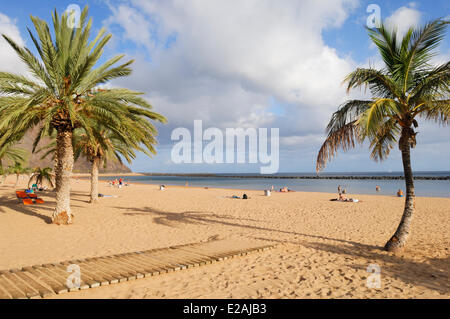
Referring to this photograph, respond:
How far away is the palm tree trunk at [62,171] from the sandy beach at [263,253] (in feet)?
1.99

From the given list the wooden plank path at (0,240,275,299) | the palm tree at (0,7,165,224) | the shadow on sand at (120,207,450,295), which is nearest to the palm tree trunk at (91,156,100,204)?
the palm tree at (0,7,165,224)

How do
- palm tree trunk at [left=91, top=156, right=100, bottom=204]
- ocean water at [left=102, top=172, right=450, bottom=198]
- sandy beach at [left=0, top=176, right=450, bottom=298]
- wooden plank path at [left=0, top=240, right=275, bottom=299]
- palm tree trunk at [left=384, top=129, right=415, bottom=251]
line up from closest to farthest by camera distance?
wooden plank path at [left=0, top=240, right=275, bottom=299]
sandy beach at [left=0, top=176, right=450, bottom=298]
palm tree trunk at [left=384, top=129, right=415, bottom=251]
palm tree trunk at [left=91, top=156, right=100, bottom=204]
ocean water at [left=102, top=172, right=450, bottom=198]

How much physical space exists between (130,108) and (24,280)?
7.41 meters

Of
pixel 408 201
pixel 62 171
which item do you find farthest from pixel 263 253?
pixel 62 171

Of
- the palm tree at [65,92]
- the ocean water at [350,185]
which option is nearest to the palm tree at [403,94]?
the palm tree at [65,92]

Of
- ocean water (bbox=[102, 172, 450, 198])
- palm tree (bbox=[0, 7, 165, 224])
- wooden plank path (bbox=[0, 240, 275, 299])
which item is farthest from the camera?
ocean water (bbox=[102, 172, 450, 198])

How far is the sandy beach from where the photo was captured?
489 cm

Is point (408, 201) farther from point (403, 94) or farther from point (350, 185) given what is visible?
point (350, 185)

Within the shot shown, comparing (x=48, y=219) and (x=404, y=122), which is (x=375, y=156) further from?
(x=48, y=219)

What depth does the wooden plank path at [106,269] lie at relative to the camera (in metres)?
4.59

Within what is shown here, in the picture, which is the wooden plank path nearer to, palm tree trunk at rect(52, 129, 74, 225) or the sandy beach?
the sandy beach

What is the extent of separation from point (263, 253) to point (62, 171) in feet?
27.3

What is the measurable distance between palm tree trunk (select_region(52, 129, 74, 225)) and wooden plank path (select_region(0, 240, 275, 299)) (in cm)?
544
